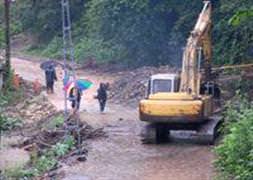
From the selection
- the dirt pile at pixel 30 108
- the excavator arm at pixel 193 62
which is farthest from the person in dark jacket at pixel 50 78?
the excavator arm at pixel 193 62

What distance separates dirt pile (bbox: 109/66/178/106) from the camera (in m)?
36.7

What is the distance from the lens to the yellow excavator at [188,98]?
24.4m

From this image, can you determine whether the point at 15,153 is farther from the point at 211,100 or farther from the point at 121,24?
the point at 121,24

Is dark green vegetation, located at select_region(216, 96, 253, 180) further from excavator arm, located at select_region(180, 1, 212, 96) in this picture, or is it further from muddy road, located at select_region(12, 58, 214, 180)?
excavator arm, located at select_region(180, 1, 212, 96)

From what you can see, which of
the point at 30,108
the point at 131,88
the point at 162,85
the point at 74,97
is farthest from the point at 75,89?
the point at 131,88

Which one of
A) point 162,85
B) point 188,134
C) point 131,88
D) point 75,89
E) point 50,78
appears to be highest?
point 50,78

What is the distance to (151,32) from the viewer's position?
47.0 metres

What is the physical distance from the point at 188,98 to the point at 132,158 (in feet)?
8.69

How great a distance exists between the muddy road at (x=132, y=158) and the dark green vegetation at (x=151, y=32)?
1010 centimetres

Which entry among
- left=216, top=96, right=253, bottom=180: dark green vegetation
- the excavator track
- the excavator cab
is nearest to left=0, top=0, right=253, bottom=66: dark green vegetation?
the excavator track

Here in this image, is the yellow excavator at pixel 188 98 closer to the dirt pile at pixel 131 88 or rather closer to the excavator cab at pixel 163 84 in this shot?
the excavator cab at pixel 163 84

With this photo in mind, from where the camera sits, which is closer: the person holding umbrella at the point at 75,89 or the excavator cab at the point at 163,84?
the excavator cab at the point at 163,84

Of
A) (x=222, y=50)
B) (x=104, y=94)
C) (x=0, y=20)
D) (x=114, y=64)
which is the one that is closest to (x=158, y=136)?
(x=104, y=94)

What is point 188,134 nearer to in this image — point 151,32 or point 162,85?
point 162,85
